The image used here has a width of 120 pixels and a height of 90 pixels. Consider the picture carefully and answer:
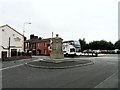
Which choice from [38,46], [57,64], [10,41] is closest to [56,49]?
[57,64]

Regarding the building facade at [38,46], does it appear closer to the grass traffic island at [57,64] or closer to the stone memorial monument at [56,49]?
the stone memorial monument at [56,49]

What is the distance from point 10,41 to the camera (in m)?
59.4

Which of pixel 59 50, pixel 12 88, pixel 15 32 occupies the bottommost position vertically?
pixel 12 88

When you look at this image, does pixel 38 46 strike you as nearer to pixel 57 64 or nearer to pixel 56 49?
pixel 56 49

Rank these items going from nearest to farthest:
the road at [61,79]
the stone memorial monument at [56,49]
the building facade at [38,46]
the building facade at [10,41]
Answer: the road at [61,79] → the stone memorial monument at [56,49] → the building facade at [10,41] → the building facade at [38,46]

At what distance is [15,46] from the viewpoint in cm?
6112

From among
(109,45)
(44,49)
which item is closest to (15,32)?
(44,49)

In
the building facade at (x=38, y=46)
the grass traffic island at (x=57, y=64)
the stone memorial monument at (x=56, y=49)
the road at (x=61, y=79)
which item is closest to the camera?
the road at (x=61, y=79)

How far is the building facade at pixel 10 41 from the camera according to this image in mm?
56456

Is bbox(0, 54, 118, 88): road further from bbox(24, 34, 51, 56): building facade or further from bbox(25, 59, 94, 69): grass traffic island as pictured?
bbox(24, 34, 51, 56): building facade

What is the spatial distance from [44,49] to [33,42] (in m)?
9.06

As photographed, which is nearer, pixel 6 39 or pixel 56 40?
pixel 56 40

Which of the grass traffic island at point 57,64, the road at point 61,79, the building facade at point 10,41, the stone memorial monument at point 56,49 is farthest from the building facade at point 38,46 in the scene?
the road at point 61,79

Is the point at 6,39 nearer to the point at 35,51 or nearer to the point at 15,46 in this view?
the point at 15,46
